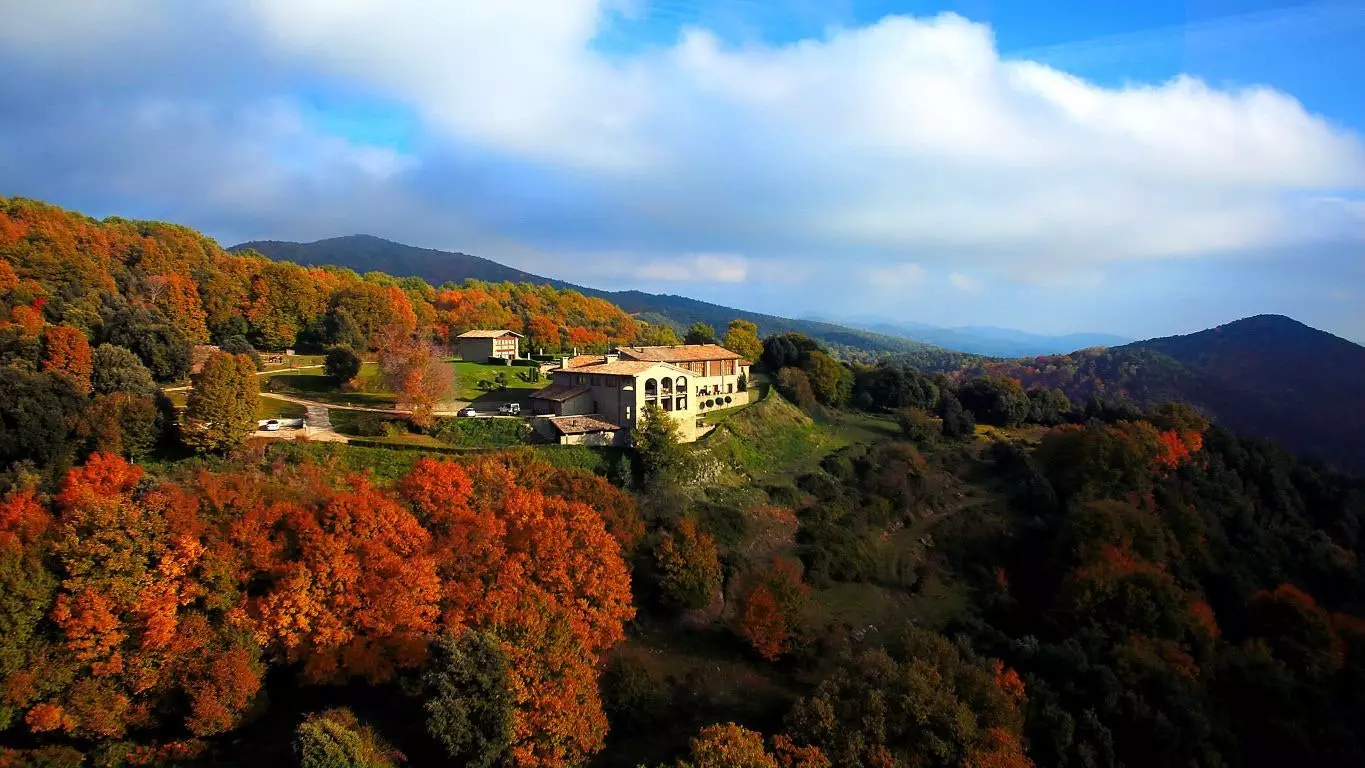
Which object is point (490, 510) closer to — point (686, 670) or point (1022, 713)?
point (686, 670)

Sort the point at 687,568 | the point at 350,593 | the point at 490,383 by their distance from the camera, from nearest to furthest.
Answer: the point at 350,593 < the point at 687,568 < the point at 490,383

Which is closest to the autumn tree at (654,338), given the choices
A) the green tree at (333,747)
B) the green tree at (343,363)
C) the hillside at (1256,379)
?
the green tree at (343,363)

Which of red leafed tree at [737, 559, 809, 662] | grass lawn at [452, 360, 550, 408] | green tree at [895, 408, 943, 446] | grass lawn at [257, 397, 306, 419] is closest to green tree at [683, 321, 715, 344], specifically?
grass lawn at [452, 360, 550, 408]

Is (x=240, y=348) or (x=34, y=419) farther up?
(x=240, y=348)

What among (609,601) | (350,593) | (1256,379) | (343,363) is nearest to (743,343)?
(343,363)

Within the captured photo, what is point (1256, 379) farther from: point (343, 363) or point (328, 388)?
point (328, 388)

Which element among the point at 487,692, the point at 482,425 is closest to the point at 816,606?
the point at 487,692

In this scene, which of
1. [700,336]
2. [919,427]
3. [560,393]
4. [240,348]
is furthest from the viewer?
[700,336]
